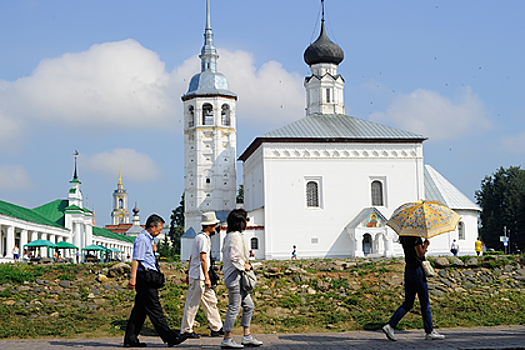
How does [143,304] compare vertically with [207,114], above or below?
below

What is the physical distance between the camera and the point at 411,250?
8766 mm

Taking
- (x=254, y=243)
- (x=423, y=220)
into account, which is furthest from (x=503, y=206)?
(x=423, y=220)

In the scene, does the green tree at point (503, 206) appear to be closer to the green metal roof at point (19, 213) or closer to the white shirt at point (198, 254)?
the green metal roof at point (19, 213)

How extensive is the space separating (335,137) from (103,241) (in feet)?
124

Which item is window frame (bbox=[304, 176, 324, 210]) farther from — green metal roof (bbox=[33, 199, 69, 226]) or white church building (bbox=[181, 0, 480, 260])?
green metal roof (bbox=[33, 199, 69, 226])

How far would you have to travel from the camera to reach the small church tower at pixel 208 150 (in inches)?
1890

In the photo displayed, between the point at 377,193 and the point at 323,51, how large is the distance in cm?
1243

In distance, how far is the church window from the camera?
38.2m

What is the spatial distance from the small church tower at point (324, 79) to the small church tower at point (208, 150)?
8171 mm

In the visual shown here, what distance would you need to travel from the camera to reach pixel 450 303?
1129 cm

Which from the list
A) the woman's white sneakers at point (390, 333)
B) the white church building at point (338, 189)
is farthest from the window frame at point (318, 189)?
the woman's white sneakers at point (390, 333)

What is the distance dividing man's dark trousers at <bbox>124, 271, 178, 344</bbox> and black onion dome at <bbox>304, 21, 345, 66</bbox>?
1494 inches

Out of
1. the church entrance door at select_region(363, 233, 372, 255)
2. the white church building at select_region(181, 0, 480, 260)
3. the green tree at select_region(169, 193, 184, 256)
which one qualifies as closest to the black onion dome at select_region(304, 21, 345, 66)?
the white church building at select_region(181, 0, 480, 260)

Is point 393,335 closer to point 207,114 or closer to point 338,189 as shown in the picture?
point 338,189
